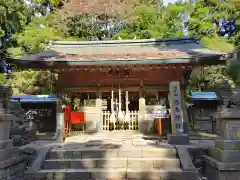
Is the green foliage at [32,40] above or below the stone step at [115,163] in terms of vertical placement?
above

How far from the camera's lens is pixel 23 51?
61.5 ft

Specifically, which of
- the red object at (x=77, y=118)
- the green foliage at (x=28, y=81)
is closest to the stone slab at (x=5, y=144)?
the red object at (x=77, y=118)

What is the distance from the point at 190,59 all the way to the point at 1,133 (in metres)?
6.48

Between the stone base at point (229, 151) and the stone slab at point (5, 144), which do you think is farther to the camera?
the stone slab at point (5, 144)

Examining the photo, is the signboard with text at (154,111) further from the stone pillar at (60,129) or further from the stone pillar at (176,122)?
the stone pillar at (60,129)

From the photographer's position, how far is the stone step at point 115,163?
22.3ft

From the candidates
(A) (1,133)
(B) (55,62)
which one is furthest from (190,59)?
(A) (1,133)

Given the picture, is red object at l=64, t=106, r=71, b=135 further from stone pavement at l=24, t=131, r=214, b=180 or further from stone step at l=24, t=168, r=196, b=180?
stone step at l=24, t=168, r=196, b=180

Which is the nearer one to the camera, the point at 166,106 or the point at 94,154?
the point at 94,154

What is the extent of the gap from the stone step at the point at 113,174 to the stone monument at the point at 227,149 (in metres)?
0.65

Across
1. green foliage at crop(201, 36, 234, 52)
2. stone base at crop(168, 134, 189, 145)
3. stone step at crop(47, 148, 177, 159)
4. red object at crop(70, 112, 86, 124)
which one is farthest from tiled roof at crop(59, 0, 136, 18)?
stone step at crop(47, 148, 177, 159)

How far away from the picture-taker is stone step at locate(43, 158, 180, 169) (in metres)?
6.79

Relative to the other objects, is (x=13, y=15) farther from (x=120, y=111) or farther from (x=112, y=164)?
(x=112, y=164)

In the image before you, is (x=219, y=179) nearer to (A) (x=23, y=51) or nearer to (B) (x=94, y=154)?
(B) (x=94, y=154)
